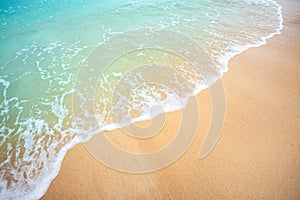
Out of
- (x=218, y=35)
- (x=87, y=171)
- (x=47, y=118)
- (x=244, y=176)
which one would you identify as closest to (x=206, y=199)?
(x=244, y=176)

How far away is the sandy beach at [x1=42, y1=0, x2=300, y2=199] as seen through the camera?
2.42m

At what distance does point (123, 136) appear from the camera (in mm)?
3172

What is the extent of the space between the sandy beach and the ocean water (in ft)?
1.53

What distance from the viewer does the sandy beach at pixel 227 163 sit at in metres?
2.42

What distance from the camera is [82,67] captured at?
5258 millimetres

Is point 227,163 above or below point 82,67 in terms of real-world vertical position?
below

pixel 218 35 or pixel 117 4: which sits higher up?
pixel 117 4

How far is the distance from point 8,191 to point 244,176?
12.6ft

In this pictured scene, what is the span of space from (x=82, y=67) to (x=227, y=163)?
4.96m

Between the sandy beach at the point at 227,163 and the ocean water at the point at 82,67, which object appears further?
the ocean water at the point at 82,67

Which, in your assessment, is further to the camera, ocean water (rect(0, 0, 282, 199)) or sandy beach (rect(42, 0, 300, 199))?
ocean water (rect(0, 0, 282, 199))

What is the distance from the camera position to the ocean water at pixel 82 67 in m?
3.08

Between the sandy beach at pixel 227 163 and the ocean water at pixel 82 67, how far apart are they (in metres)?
0.47

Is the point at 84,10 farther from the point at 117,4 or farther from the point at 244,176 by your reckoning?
the point at 244,176
